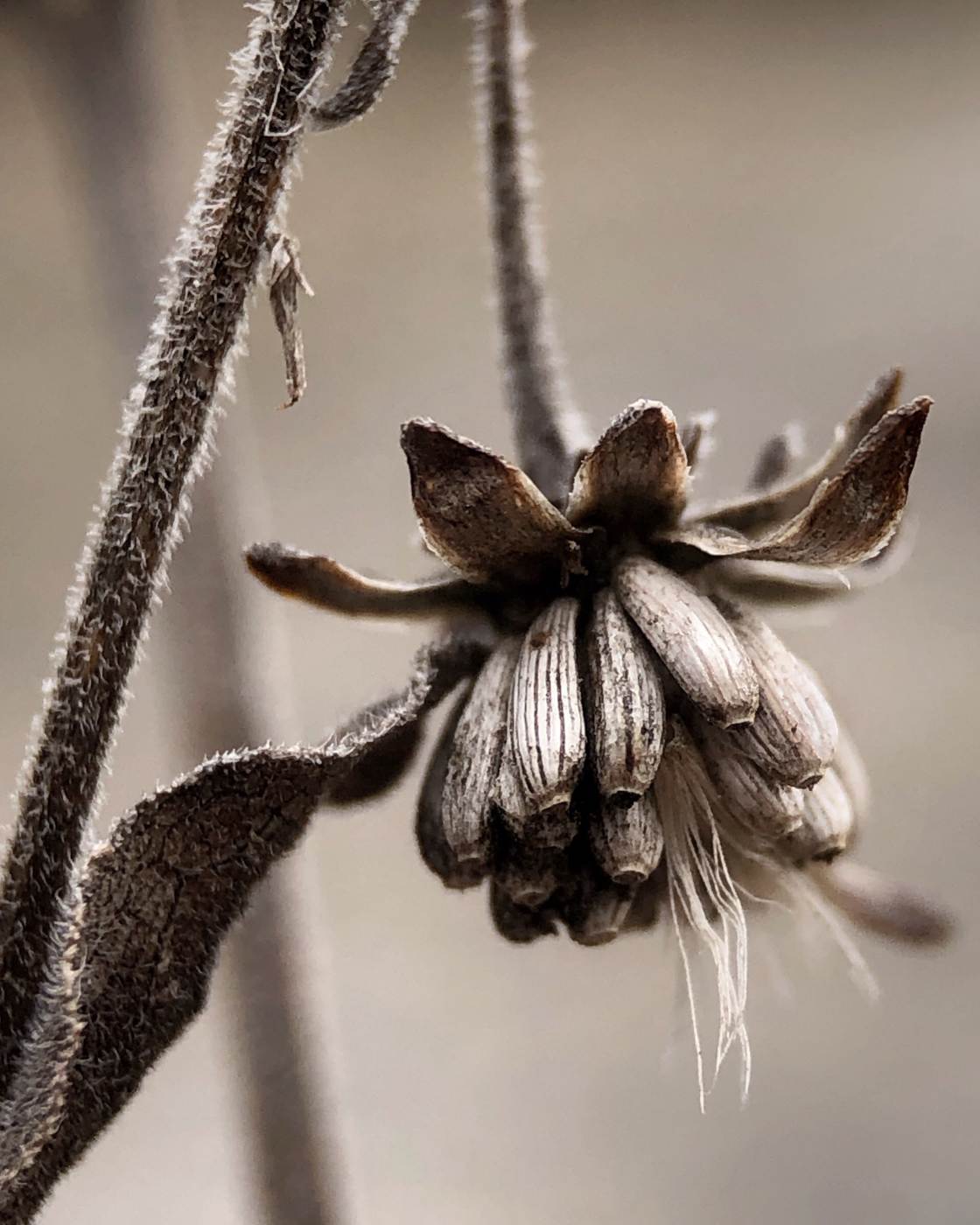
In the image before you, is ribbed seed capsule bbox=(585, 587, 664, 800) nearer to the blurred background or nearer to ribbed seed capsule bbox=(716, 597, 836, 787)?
ribbed seed capsule bbox=(716, 597, 836, 787)

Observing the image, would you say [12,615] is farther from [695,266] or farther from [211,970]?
[211,970]

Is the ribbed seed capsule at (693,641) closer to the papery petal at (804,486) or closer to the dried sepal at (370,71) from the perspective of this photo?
the papery petal at (804,486)

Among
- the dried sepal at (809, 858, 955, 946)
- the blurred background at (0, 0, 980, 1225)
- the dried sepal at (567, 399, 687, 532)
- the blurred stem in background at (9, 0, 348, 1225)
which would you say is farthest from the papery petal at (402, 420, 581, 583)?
the blurred background at (0, 0, 980, 1225)

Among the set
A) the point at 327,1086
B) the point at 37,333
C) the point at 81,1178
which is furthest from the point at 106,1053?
the point at 37,333

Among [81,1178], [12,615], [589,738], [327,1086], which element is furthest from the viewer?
[12,615]

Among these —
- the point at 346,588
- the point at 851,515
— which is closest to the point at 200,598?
the point at 346,588

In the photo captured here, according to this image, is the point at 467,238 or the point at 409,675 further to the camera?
the point at 467,238

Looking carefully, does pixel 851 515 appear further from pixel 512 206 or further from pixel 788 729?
pixel 512 206
